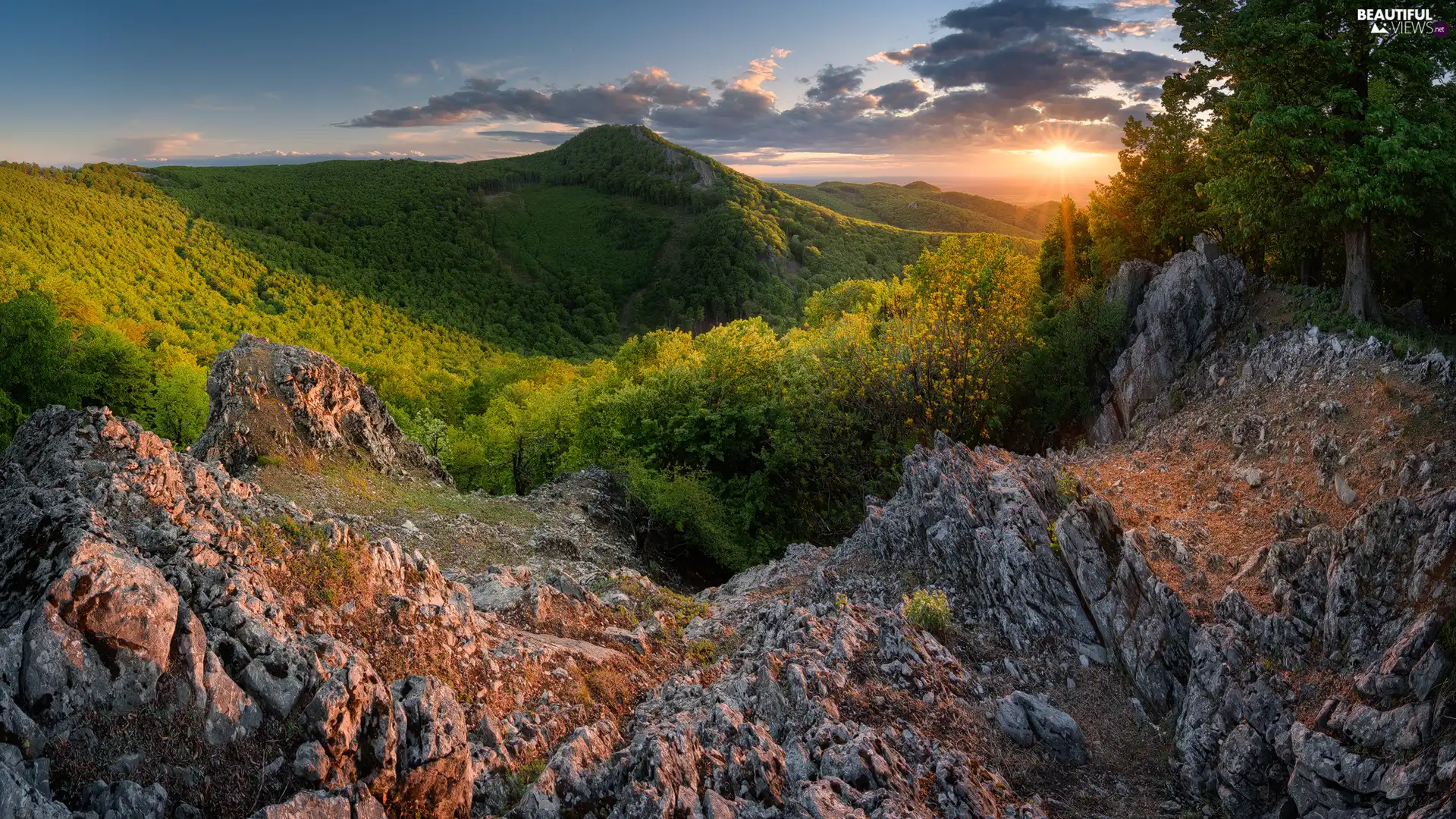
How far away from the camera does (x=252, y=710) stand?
7582mm

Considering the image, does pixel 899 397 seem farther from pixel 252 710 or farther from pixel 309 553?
pixel 252 710

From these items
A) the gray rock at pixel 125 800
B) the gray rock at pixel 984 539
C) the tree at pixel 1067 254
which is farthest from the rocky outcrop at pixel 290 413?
the tree at pixel 1067 254

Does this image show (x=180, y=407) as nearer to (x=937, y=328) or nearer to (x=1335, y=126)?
(x=937, y=328)

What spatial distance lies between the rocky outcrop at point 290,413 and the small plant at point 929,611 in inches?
856

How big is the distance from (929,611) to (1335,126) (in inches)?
753

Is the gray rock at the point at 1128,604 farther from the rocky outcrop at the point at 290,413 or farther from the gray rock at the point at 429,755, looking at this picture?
the rocky outcrop at the point at 290,413

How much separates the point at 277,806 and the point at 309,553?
18.3 ft

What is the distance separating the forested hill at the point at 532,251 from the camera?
141m

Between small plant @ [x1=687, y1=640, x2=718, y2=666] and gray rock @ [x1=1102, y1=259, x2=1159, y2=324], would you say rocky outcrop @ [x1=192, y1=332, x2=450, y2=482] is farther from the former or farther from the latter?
gray rock @ [x1=1102, y1=259, x2=1159, y2=324]

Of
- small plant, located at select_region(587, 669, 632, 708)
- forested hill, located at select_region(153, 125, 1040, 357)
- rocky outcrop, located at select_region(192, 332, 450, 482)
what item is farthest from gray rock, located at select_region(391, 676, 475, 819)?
forested hill, located at select_region(153, 125, 1040, 357)

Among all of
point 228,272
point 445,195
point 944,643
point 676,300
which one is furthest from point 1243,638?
point 445,195

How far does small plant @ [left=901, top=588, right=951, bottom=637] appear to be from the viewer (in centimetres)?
1441

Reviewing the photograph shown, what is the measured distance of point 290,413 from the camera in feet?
84.6

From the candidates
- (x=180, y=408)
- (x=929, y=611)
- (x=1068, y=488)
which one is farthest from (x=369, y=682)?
(x=180, y=408)
